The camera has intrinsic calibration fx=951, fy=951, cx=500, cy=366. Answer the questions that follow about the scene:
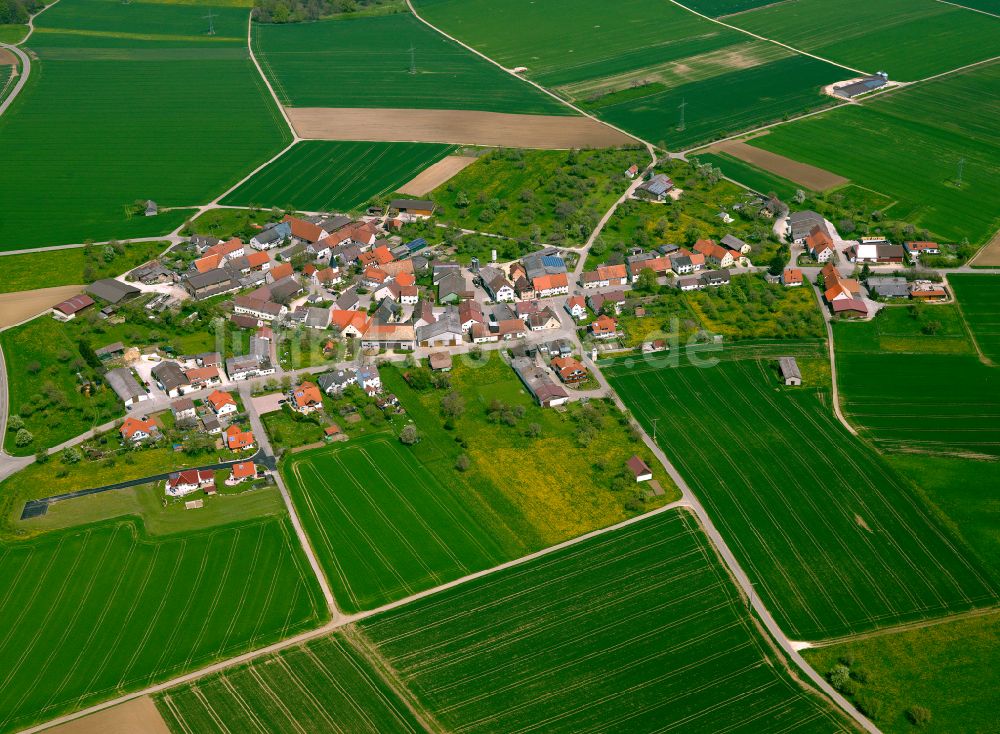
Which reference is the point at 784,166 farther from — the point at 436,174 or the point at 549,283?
the point at 436,174

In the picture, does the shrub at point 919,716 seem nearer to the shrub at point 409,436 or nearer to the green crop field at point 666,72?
the shrub at point 409,436

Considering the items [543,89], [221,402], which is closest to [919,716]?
[221,402]

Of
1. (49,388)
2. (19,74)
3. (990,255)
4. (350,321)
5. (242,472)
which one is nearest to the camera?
(242,472)

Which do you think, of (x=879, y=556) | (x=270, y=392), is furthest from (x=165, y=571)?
(x=879, y=556)

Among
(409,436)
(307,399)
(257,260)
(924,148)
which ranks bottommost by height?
(409,436)

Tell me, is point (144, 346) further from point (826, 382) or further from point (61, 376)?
point (826, 382)

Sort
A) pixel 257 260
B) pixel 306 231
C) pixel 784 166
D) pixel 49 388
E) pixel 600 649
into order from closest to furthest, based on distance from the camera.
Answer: pixel 600 649, pixel 49 388, pixel 257 260, pixel 306 231, pixel 784 166
